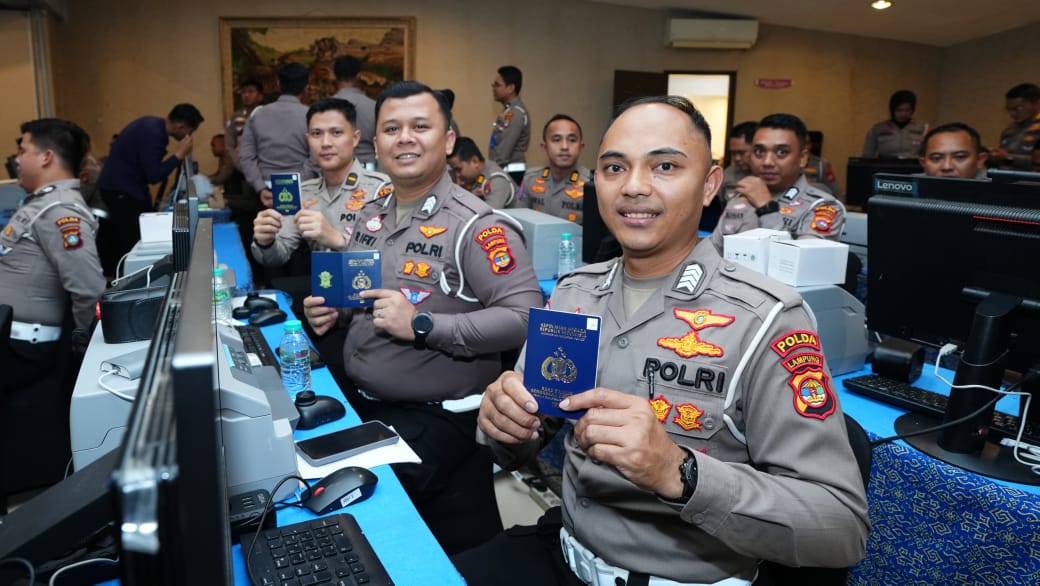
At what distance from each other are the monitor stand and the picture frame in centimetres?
743

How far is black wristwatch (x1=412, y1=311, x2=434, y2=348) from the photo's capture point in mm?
1967

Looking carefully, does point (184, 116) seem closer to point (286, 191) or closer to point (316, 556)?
point (286, 191)

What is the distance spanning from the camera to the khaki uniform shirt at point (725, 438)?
101cm

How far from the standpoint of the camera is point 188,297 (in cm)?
67

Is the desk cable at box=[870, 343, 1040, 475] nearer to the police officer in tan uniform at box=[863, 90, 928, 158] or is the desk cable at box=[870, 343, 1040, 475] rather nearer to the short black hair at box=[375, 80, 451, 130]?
the short black hair at box=[375, 80, 451, 130]

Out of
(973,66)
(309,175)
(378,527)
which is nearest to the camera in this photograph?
(378,527)

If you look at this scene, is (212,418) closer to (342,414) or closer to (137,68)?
(342,414)

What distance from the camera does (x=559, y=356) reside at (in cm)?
106

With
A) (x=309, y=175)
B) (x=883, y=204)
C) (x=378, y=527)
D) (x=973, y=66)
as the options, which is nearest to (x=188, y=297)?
(x=378, y=527)

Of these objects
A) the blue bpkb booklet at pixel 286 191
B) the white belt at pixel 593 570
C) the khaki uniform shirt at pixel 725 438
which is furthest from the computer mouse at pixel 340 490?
the blue bpkb booklet at pixel 286 191

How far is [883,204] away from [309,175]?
12.4 feet

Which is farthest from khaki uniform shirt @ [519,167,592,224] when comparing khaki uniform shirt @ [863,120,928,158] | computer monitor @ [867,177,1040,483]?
khaki uniform shirt @ [863,120,928,158]

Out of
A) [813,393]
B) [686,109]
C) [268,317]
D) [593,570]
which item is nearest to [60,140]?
[268,317]

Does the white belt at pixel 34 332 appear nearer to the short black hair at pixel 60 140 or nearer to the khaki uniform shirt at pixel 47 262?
the khaki uniform shirt at pixel 47 262
